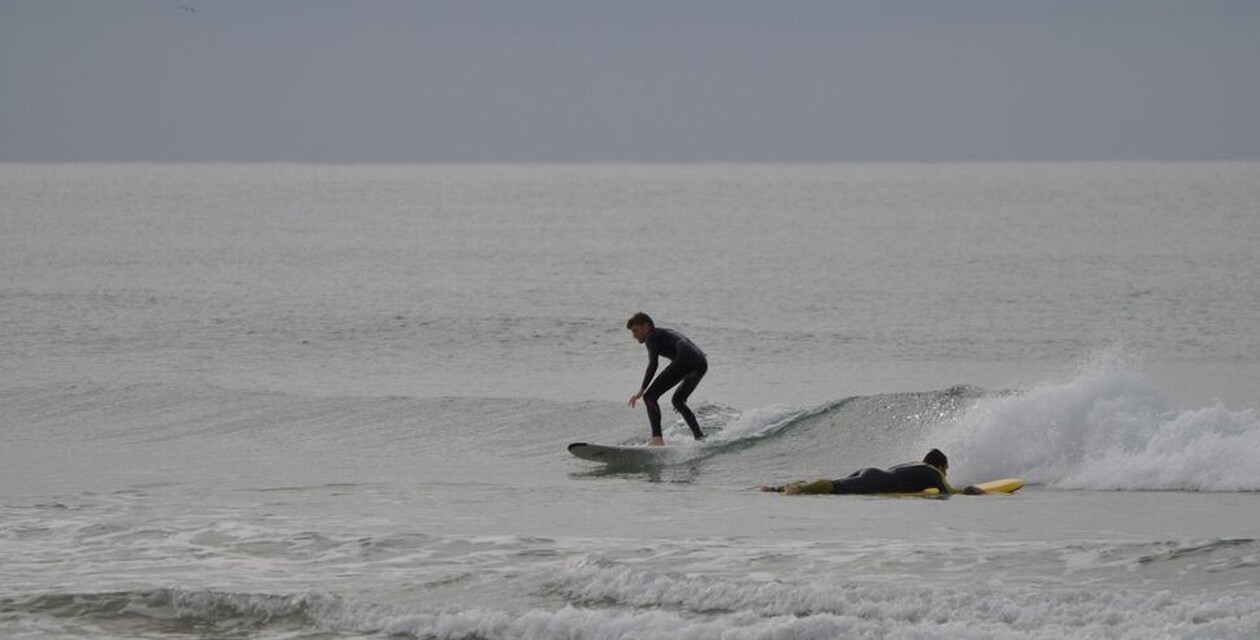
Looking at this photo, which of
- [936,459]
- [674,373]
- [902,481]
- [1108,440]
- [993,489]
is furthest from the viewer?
[674,373]

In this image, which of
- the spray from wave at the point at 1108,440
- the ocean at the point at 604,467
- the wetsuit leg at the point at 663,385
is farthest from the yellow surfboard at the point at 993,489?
the wetsuit leg at the point at 663,385

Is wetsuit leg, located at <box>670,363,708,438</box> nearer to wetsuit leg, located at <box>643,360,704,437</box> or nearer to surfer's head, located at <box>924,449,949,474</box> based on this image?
wetsuit leg, located at <box>643,360,704,437</box>

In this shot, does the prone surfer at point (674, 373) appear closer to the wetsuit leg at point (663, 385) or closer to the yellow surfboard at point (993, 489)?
the wetsuit leg at point (663, 385)

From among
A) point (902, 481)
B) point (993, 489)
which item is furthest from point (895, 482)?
point (993, 489)

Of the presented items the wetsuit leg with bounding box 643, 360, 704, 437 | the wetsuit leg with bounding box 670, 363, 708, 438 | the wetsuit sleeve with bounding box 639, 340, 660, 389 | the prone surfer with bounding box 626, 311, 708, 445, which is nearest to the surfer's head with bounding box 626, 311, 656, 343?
the wetsuit sleeve with bounding box 639, 340, 660, 389

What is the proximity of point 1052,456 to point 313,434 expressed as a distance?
32.1 ft

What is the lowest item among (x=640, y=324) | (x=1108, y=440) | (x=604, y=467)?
(x=604, y=467)

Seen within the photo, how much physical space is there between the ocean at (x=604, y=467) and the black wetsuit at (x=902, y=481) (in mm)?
360

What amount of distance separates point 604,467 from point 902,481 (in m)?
4.01

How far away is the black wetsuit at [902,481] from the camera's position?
16.5m

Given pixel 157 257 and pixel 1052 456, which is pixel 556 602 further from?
pixel 157 257

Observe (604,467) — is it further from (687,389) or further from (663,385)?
(687,389)

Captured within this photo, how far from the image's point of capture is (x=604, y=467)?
19234 millimetres

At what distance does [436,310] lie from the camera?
4531 centimetres
